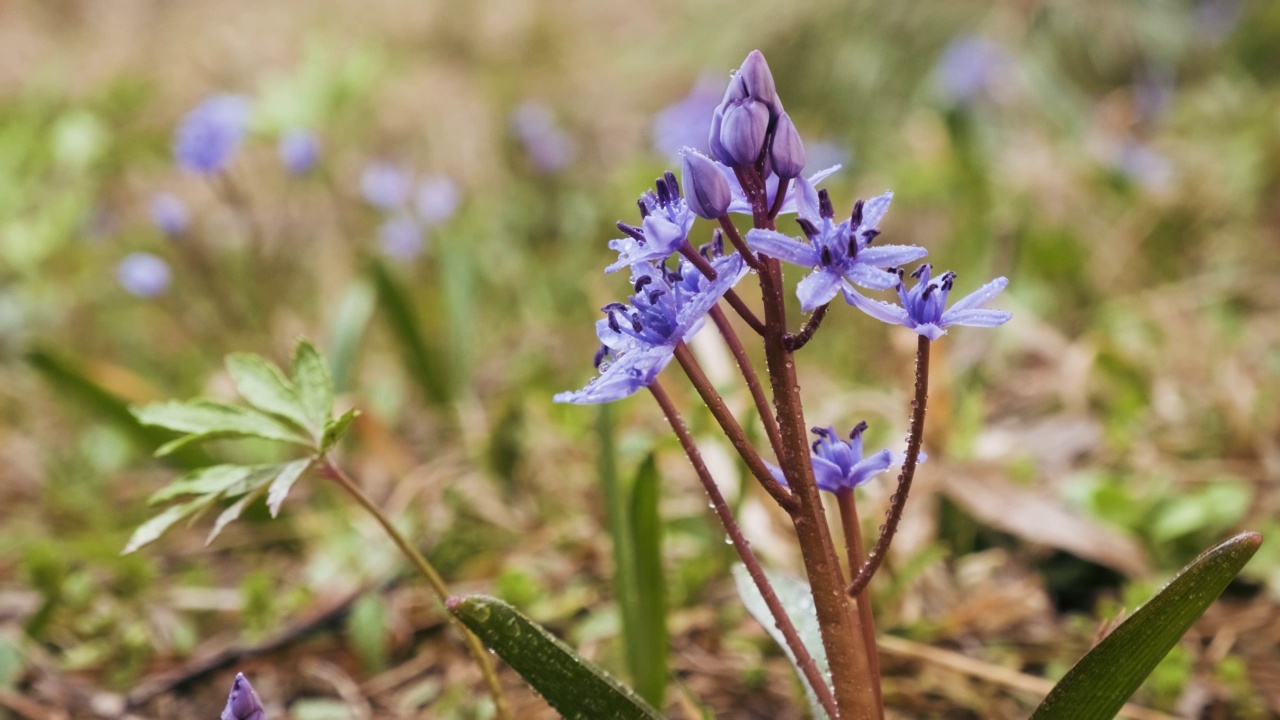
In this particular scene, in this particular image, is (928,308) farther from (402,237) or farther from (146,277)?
(402,237)

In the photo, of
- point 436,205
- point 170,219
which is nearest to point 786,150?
point 170,219

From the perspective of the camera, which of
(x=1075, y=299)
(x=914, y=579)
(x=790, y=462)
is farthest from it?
(x=1075, y=299)

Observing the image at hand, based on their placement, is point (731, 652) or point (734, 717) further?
point (731, 652)

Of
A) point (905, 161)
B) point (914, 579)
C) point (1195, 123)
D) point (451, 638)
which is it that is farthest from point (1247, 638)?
point (1195, 123)

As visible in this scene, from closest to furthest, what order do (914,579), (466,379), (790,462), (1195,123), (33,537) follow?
(790,462) < (914,579) < (33,537) < (466,379) < (1195,123)

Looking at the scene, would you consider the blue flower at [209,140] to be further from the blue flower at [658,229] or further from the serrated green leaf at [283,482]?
the blue flower at [658,229]

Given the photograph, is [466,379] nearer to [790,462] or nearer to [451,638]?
[451,638]

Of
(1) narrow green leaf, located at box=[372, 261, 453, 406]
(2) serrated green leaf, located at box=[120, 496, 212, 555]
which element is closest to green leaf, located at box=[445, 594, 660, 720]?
(2) serrated green leaf, located at box=[120, 496, 212, 555]
